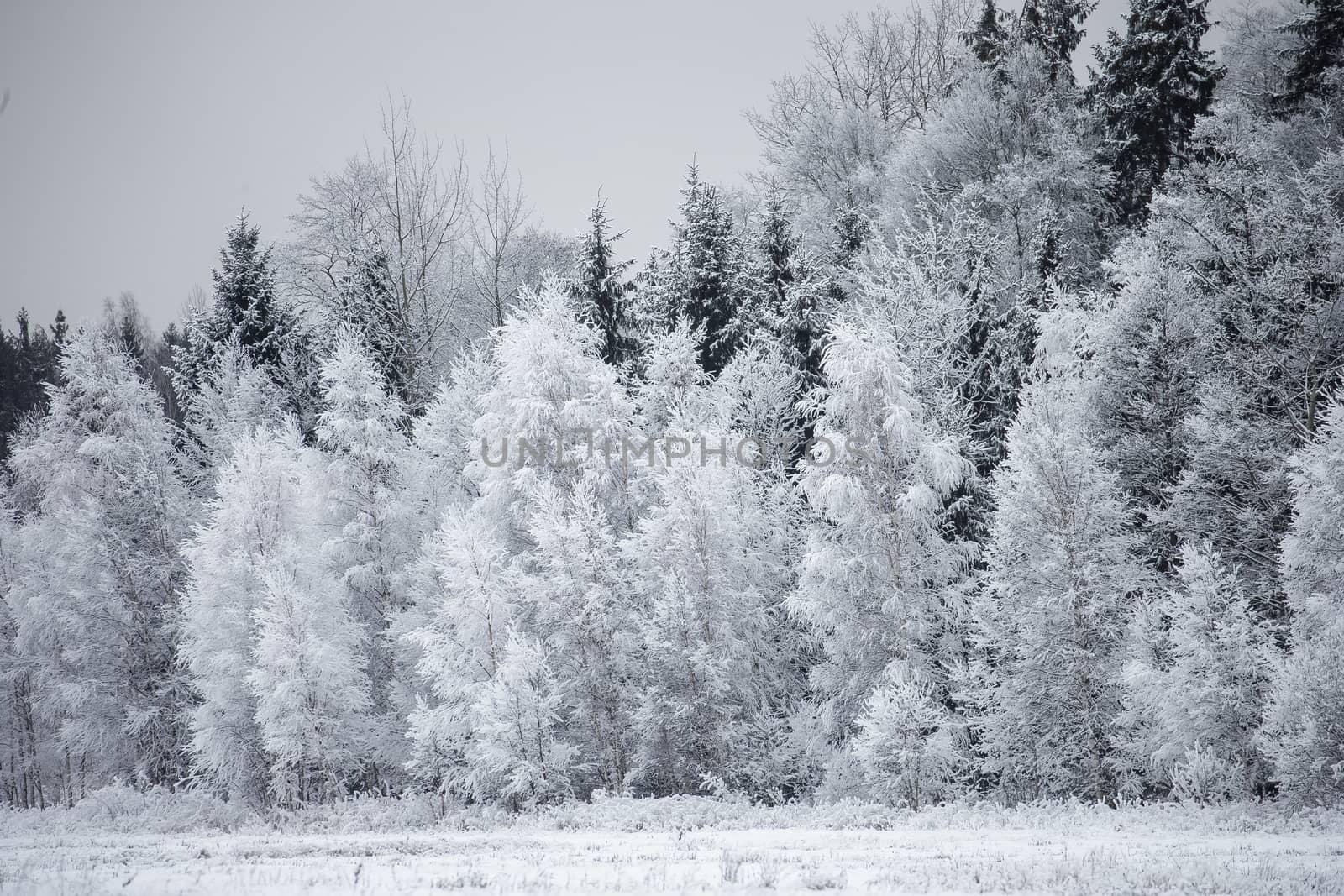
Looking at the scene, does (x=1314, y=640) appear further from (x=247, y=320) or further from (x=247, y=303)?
(x=247, y=303)

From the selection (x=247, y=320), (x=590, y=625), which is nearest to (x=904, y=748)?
(x=590, y=625)

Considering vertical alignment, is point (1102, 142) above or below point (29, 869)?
above

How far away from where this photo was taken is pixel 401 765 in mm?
28219

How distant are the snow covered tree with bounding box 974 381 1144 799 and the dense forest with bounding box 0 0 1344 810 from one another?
0.35ft

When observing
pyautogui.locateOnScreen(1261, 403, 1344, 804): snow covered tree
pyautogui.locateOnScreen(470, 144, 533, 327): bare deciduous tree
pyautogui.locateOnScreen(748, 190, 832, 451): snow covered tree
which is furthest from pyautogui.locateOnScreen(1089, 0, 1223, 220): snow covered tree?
pyautogui.locateOnScreen(470, 144, 533, 327): bare deciduous tree

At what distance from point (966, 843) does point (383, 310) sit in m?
30.3

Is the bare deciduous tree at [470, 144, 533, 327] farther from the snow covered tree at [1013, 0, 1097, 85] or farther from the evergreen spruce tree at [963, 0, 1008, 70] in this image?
the snow covered tree at [1013, 0, 1097, 85]

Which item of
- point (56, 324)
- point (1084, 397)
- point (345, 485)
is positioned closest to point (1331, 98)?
point (1084, 397)

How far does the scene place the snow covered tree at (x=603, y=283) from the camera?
107 ft

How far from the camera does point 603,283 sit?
1277 inches

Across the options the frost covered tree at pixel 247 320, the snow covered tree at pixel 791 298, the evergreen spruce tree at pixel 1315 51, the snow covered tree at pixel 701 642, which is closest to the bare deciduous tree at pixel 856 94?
the snow covered tree at pixel 791 298

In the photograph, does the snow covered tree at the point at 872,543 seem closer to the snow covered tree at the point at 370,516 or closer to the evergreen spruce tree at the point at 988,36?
the snow covered tree at the point at 370,516

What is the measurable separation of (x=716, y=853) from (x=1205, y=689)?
1131 cm

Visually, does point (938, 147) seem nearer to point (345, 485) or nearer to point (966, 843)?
point (345, 485)
